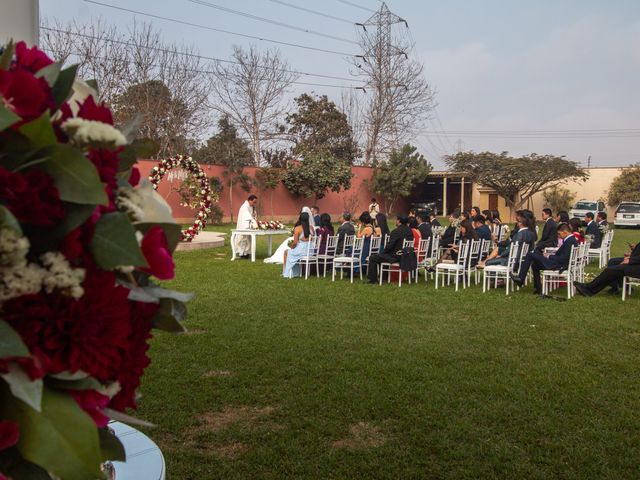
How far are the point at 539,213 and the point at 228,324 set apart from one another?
4159 cm

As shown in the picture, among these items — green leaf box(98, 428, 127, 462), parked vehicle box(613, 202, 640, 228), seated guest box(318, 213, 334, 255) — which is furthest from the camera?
parked vehicle box(613, 202, 640, 228)

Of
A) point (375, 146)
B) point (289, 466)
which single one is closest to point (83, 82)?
point (289, 466)

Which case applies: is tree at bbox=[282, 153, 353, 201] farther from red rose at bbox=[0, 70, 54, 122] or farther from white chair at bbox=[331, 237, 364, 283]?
Result: red rose at bbox=[0, 70, 54, 122]

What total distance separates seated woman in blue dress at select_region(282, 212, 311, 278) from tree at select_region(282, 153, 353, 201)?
21.6 metres

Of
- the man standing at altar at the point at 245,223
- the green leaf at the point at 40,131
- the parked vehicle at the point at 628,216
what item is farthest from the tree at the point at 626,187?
the green leaf at the point at 40,131

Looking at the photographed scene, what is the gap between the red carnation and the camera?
1.28 meters

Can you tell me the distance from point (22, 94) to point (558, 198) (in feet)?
152

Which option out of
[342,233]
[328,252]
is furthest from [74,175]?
[342,233]

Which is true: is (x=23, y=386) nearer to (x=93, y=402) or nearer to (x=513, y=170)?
(x=93, y=402)

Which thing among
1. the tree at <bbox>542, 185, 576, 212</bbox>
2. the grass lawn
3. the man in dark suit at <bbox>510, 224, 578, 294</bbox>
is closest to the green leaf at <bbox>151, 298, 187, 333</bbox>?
the grass lawn

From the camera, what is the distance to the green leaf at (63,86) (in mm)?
1255

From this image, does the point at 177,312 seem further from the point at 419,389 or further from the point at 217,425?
the point at 419,389

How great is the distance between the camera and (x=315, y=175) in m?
35.2

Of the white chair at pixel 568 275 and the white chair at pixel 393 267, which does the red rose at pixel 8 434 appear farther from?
the white chair at pixel 393 267
